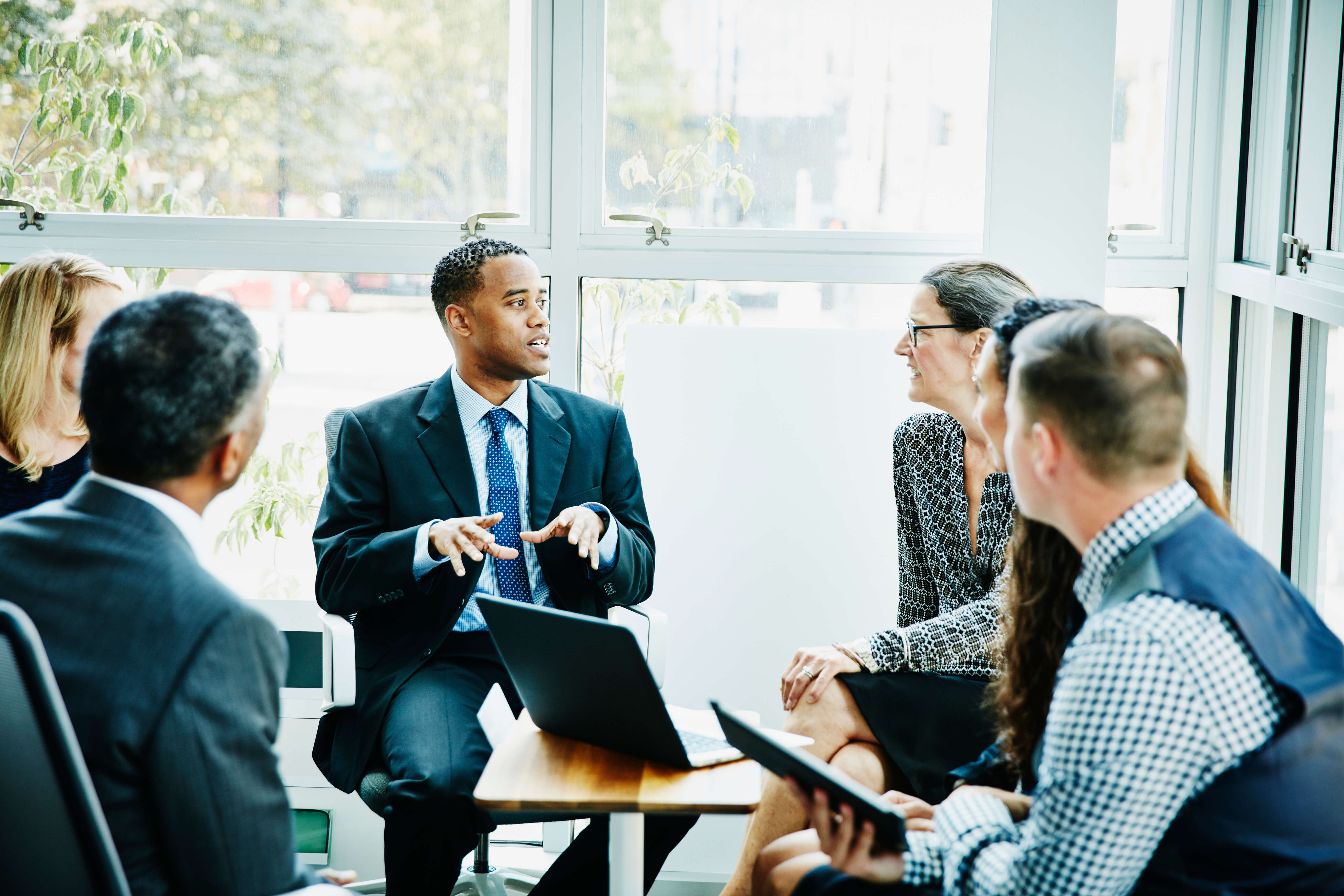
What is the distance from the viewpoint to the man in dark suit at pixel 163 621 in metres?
1.12

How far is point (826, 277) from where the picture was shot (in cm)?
330

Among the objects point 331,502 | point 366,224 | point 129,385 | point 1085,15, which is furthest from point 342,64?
point 129,385

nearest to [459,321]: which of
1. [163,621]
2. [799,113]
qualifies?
[799,113]

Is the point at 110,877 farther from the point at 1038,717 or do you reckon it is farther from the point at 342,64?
the point at 342,64

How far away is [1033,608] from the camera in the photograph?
1.64m

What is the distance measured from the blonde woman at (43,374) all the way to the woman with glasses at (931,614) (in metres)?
1.63

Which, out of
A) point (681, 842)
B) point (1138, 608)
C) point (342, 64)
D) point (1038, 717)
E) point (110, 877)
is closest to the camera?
point (110, 877)

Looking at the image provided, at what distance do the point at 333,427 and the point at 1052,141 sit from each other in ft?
6.63

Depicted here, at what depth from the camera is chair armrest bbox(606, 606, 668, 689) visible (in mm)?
2479

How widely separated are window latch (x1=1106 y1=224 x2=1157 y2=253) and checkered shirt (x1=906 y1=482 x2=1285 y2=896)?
2371 mm

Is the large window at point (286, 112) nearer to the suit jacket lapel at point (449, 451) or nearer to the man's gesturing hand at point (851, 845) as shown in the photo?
the suit jacket lapel at point (449, 451)

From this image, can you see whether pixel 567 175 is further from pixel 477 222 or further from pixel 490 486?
pixel 490 486

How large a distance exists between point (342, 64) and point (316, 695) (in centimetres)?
186

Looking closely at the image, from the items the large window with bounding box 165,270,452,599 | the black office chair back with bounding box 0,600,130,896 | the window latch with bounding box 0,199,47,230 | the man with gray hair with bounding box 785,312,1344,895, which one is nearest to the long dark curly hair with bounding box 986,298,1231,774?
the man with gray hair with bounding box 785,312,1344,895
